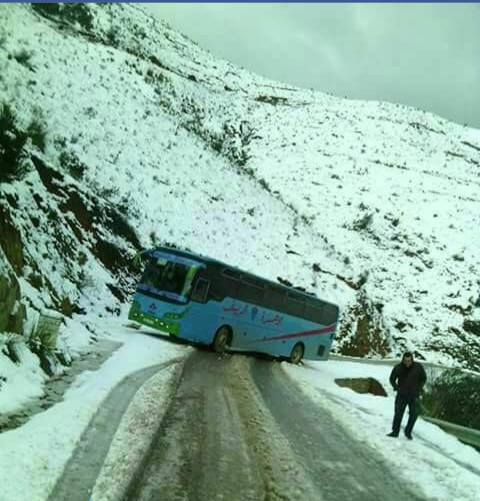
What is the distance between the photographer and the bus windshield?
20.0 metres

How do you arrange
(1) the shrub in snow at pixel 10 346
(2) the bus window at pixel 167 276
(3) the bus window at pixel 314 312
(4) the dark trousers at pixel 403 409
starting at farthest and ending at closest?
(3) the bus window at pixel 314 312 → (2) the bus window at pixel 167 276 → (4) the dark trousers at pixel 403 409 → (1) the shrub in snow at pixel 10 346

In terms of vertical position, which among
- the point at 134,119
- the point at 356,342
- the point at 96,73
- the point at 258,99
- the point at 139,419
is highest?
the point at 258,99

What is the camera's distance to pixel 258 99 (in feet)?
230

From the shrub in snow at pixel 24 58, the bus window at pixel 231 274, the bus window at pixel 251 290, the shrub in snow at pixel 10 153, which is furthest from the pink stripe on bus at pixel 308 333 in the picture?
the shrub in snow at pixel 24 58

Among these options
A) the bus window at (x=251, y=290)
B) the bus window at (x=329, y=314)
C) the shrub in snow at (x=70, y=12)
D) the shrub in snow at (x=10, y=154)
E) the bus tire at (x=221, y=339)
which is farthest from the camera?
the shrub in snow at (x=70, y=12)

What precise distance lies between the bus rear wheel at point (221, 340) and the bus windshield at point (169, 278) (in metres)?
2.29

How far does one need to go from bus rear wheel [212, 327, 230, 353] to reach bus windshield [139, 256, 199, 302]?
2286mm

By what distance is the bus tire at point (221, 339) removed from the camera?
69.5 feet

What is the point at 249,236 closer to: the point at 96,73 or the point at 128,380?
the point at 96,73

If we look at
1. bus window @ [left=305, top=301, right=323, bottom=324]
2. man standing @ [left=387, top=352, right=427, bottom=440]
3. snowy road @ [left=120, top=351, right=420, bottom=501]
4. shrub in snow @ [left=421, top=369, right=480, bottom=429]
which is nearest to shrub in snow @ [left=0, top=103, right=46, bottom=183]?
snowy road @ [left=120, top=351, right=420, bottom=501]

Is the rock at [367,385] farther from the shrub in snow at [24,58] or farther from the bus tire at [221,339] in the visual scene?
the shrub in snow at [24,58]

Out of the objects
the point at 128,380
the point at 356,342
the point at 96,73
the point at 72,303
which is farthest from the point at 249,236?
the point at 128,380

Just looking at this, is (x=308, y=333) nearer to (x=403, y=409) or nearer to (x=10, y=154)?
(x=403, y=409)

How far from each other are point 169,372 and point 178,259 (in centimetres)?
709
